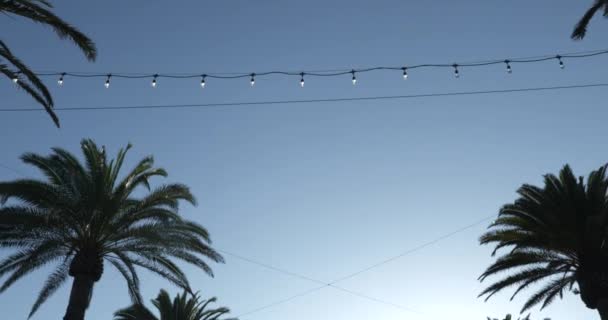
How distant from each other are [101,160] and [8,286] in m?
5.07

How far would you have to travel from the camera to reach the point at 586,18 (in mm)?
12820

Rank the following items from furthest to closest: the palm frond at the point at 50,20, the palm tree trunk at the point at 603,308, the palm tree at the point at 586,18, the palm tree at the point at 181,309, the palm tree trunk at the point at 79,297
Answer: the palm tree at the point at 181,309 → the palm tree trunk at the point at 603,308 → the palm tree trunk at the point at 79,297 → the palm tree at the point at 586,18 → the palm frond at the point at 50,20

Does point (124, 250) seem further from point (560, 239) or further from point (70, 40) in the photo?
point (560, 239)

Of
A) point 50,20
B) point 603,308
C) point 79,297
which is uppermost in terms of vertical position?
point 50,20

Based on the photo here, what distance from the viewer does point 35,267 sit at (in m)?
16.3

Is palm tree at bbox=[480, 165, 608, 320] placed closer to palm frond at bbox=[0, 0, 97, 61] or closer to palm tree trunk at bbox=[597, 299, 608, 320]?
palm tree trunk at bbox=[597, 299, 608, 320]

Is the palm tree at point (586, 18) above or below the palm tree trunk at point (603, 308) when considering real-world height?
above

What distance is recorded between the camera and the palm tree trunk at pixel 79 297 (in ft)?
50.2

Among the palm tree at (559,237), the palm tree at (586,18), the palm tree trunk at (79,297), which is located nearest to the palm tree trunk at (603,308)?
the palm tree at (559,237)

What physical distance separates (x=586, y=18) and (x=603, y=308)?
8706mm

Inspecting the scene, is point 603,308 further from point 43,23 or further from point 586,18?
point 43,23

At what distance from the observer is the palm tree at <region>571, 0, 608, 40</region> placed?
12377 millimetres

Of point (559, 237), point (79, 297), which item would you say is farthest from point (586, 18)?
point (79, 297)

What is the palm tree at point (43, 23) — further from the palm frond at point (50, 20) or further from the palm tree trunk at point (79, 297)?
the palm tree trunk at point (79, 297)
